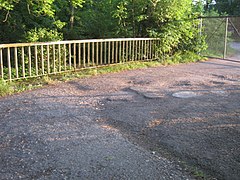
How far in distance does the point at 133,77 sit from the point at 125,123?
467 centimetres

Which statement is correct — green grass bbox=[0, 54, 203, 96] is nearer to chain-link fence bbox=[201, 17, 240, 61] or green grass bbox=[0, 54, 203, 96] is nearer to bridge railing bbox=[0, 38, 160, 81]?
bridge railing bbox=[0, 38, 160, 81]

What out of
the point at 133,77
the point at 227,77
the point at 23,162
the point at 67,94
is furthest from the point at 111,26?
the point at 23,162

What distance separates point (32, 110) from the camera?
6051 millimetres

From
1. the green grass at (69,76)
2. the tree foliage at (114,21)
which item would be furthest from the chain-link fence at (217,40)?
the green grass at (69,76)

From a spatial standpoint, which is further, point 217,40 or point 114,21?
point 217,40

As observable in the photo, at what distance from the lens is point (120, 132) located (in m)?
4.95

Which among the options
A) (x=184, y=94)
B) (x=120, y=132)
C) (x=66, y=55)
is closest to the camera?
(x=120, y=132)

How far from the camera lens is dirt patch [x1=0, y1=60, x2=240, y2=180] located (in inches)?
145

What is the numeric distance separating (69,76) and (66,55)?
4.33 feet

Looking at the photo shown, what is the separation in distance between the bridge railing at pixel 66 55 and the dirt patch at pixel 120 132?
47.9 inches

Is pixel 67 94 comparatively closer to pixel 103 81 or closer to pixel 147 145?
pixel 103 81

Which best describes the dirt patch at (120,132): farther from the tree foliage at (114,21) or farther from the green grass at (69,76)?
the tree foliage at (114,21)

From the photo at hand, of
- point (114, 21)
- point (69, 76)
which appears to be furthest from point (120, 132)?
point (114, 21)

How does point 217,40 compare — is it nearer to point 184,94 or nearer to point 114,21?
point 114,21
